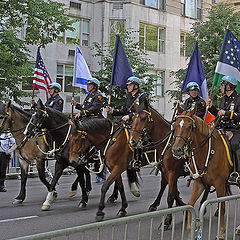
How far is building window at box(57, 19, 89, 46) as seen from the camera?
3206 centimetres

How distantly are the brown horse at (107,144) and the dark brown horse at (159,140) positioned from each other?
58 centimetres

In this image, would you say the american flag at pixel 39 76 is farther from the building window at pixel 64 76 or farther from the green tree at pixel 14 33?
the building window at pixel 64 76

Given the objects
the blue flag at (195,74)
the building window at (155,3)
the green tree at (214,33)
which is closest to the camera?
the blue flag at (195,74)

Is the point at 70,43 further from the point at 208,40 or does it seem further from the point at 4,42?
the point at 4,42

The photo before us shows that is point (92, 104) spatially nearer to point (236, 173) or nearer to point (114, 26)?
point (236, 173)

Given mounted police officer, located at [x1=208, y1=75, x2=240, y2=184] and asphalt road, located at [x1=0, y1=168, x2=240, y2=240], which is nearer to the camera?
mounted police officer, located at [x1=208, y1=75, x2=240, y2=184]

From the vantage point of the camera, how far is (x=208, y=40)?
2731cm

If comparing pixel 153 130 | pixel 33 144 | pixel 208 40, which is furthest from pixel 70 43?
pixel 153 130

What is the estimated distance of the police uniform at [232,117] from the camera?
818 centimetres

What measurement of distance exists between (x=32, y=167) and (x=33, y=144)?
835 centimetres

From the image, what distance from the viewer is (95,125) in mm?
9969

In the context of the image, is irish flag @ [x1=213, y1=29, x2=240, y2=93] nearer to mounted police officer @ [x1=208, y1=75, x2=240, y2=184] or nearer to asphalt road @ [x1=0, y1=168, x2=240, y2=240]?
mounted police officer @ [x1=208, y1=75, x2=240, y2=184]

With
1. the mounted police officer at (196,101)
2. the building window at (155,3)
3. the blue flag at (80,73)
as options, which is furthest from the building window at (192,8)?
the mounted police officer at (196,101)

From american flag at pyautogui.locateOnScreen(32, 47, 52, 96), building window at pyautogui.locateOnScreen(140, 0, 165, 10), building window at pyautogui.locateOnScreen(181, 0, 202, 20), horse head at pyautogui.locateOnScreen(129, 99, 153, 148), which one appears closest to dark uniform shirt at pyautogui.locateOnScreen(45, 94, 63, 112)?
american flag at pyautogui.locateOnScreen(32, 47, 52, 96)
